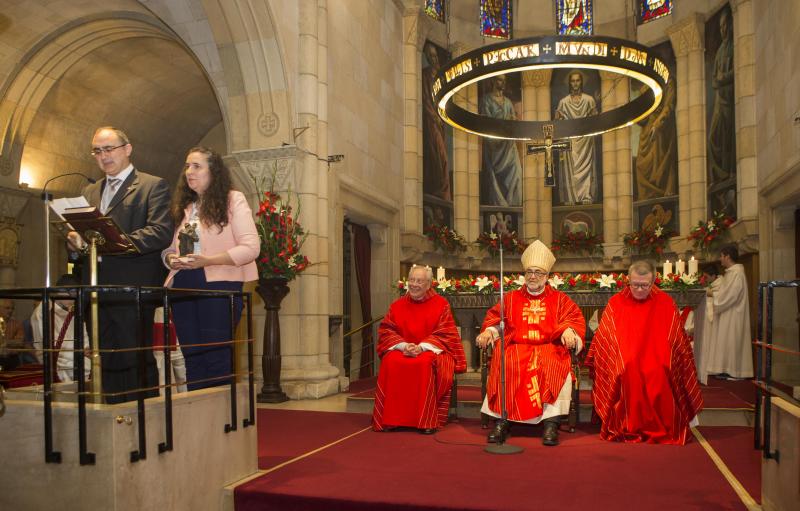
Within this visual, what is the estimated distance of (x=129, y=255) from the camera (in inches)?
154

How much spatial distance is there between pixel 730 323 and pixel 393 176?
19.3ft

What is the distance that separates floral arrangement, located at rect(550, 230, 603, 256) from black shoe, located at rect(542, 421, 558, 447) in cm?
997

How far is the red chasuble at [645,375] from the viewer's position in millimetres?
5734

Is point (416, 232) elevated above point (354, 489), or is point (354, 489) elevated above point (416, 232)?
point (416, 232)

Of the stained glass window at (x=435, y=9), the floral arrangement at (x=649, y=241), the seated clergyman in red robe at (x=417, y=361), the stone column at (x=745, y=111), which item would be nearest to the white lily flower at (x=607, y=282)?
the seated clergyman in red robe at (x=417, y=361)

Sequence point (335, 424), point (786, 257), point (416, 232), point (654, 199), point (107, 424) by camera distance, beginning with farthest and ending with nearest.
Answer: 1. point (654, 199)
2. point (416, 232)
3. point (786, 257)
4. point (335, 424)
5. point (107, 424)

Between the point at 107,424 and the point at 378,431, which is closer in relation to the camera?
the point at 107,424

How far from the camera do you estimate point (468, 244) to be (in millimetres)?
15117

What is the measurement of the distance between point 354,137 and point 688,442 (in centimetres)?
682

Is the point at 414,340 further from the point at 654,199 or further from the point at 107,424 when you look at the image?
the point at 654,199

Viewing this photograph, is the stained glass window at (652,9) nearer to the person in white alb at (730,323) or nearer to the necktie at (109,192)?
the person in white alb at (730,323)

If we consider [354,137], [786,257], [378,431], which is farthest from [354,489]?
[786,257]

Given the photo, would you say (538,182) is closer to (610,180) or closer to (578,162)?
(578,162)

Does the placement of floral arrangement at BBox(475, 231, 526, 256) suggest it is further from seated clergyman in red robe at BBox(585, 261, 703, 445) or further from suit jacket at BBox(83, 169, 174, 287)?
suit jacket at BBox(83, 169, 174, 287)
